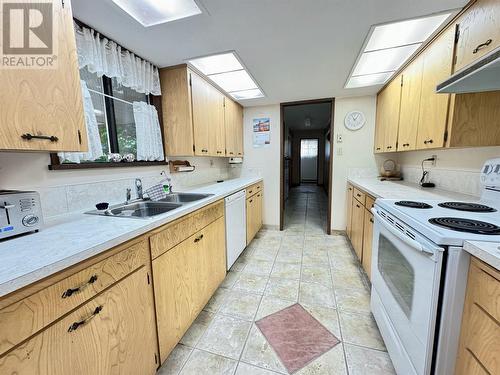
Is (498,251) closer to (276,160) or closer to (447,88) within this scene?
(447,88)

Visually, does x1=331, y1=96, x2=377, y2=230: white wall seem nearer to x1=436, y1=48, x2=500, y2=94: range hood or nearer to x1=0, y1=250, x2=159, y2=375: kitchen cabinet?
x1=436, y1=48, x2=500, y2=94: range hood

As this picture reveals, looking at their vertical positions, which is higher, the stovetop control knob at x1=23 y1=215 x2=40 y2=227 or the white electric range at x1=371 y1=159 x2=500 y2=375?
the stovetop control knob at x1=23 y1=215 x2=40 y2=227

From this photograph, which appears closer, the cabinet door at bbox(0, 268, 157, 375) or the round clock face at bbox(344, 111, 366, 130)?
the cabinet door at bbox(0, 268, 157, 375)

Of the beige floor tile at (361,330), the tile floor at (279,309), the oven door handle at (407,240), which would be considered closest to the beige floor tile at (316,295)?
the tile floor at (279,309)

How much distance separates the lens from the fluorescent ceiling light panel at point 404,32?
1403 millimetres

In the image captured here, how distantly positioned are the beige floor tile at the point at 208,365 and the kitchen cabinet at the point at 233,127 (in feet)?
7.29

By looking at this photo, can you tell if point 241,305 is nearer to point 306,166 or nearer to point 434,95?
point 434,95

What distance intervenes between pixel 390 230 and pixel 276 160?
2.43m

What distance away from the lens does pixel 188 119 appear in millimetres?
2021

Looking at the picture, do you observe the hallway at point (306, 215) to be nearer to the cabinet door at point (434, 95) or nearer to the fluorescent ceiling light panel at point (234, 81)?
the cabinet door at point (434, 95)

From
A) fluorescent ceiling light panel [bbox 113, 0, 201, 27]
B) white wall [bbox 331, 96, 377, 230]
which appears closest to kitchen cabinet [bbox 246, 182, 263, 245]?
white wall [bbox 331, 96, 377, 230]

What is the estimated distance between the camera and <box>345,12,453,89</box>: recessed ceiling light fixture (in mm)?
1429

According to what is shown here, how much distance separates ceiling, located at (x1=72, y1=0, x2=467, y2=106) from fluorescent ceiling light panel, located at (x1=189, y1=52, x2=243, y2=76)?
0.11 m

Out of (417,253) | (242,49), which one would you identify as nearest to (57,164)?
(242,49)
